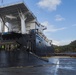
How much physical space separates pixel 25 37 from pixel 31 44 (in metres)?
1.79

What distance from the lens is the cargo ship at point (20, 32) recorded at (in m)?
26.7

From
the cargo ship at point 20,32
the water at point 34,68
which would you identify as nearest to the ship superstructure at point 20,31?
the cargo ship at point 20,32

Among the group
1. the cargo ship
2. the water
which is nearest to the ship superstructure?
the cargo ship

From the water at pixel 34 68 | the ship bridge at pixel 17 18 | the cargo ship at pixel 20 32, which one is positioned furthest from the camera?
the ship bridge at pixel 17 18

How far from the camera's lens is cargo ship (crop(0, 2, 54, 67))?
26672 mm

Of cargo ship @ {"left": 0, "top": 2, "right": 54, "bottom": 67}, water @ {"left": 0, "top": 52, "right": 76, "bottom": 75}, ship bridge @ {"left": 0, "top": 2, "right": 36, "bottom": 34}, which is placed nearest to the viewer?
water @ {"left": 0, "top": 52, "right": 76, "bottom": 75}

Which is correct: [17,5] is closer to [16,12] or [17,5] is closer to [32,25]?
[16,12]

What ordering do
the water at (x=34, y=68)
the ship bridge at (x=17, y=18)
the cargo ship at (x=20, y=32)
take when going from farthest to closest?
A: the ship bridge at (x=17, y=18)
the cargo ship at (x=20, y=32)
the water at (x=34, y=68)

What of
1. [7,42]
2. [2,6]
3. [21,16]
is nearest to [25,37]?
[7,42]

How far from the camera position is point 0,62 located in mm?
18109

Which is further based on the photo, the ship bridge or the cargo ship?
the ship bridge

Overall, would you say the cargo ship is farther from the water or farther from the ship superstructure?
the water

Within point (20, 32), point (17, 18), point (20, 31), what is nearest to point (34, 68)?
point (20, 32)

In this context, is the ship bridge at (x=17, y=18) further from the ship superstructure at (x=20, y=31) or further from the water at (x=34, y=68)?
the water at (x=34, y=68)
